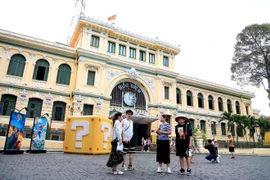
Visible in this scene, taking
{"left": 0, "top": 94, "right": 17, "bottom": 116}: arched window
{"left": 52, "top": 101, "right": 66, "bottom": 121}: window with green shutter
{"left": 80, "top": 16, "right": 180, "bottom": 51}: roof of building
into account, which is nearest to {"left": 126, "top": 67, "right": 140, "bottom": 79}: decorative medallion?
{"left": 80, "top": 16, "right": 180, "bottom": 51}: roof of building

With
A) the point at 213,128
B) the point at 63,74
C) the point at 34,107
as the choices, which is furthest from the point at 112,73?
the point at 213,128

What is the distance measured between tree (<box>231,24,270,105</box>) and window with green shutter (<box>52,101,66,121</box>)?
72.9ft

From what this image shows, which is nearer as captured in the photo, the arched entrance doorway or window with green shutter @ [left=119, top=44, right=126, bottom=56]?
the arched entrance doorway

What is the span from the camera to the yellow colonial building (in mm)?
18062

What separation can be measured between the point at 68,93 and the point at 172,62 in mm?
14051

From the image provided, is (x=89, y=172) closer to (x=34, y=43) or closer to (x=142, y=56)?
(x=34, y=43)

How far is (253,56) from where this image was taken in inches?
953

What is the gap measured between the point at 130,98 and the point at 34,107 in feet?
32.4

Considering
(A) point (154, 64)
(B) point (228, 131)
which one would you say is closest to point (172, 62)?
(A) point (154, 64)

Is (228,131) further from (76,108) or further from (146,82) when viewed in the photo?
(76,108)

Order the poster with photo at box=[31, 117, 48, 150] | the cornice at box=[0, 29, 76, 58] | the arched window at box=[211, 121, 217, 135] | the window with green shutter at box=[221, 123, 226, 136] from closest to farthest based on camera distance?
1. the poster with photo at box=[31, 117, 48, 150]
2. the cornice at box=[0, 29, 76, 58]
3. the arched window at box=[211, 121, 217, 135]
4. the window with green shutter at box=[221, 123, 226, 136]

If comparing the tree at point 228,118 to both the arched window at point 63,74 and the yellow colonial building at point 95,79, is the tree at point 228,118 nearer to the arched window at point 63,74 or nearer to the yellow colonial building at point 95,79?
the yellow colonial building at point 95,79

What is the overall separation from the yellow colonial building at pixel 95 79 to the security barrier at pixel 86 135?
6.47 metres

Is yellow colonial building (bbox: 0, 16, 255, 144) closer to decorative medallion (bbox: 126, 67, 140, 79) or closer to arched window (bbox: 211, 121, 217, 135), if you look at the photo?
decorative medallion (bbox: 126, 67, 140, 79)
